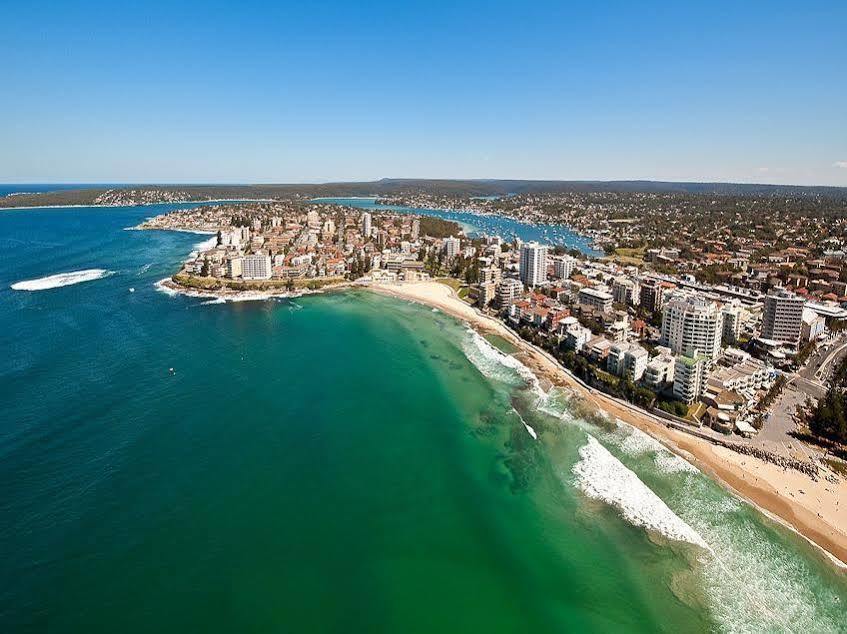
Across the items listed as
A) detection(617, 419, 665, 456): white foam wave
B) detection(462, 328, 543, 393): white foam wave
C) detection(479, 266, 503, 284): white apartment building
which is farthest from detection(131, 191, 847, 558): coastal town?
Result: detection(462, 328, 543, 393): white foam wave

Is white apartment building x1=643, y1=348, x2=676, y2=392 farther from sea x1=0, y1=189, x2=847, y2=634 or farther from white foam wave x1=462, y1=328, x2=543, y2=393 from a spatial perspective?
white foam wave x1=462, y1=328, x2=543, y2=393

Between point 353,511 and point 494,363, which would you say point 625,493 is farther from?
point 494,363

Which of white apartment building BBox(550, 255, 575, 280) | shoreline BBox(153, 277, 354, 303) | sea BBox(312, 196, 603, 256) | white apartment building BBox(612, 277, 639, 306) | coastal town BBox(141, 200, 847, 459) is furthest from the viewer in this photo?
sea BBox(312, 196, 603, 256)

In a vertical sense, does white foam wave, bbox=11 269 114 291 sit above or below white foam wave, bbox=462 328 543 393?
above

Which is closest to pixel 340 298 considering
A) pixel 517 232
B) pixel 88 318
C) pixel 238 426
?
pixel 88 318

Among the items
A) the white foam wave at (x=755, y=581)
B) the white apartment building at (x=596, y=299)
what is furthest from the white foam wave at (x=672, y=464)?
the white apartment building at (x=596, y=299)

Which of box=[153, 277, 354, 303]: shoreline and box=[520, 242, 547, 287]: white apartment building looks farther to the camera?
box=[520, 242, 547, 287]: white apartment building

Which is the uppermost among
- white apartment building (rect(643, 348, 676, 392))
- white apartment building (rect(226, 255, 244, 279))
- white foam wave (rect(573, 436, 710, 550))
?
white apartment building (rect(226, 255, 244, 279))

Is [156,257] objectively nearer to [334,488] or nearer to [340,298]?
[340,298]
